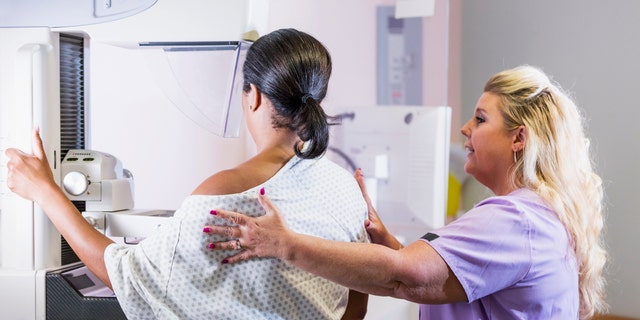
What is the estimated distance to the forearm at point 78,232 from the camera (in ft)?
4.23

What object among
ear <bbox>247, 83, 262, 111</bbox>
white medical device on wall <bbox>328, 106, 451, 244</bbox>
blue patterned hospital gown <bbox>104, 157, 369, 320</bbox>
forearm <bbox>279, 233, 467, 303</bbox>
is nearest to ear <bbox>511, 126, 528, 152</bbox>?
forearm <bbox>279, 233, 467, 303</bbox>

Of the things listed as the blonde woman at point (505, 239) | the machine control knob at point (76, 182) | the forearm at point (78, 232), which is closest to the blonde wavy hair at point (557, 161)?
the blonde woman at point (505, 239)

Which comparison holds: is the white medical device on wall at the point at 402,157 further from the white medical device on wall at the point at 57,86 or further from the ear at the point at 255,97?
the ear at the point at 255,97

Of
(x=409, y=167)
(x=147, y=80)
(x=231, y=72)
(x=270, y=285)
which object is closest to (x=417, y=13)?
(x=409, y=167)

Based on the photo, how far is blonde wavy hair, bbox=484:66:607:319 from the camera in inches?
53.5

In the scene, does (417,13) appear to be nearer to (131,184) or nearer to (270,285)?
(131,184)

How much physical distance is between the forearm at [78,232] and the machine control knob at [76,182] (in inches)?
4.8

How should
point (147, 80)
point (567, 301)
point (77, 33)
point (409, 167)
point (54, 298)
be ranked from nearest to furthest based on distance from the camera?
point (567, 301) → point (54, 298) → point (77, 33) → point (147, 80) → point (409, 167)

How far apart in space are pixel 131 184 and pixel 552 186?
919mm

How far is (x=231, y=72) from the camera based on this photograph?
1541mm

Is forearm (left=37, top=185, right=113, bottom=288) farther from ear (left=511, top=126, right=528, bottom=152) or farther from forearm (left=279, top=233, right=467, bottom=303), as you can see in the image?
ear (left=511, top=126, right=528, bottom=152)

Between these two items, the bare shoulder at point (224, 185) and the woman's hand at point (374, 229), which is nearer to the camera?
the bare shoulder at point (224, 185)

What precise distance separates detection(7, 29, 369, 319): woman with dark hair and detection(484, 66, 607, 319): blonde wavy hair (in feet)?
1.10

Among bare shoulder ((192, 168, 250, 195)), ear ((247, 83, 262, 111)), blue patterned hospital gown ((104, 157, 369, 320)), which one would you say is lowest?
blue patterned hospital gown ((104, 157, 369, 320))
